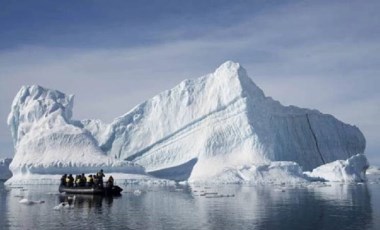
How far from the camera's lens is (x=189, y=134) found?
56562 millimetres

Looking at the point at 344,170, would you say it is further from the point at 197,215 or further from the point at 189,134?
the point at 197,215

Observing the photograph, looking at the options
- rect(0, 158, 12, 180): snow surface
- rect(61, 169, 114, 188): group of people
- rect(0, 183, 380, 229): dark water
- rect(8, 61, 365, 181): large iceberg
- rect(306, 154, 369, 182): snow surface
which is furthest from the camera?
rect(0, 158, 12, 180): snow surface

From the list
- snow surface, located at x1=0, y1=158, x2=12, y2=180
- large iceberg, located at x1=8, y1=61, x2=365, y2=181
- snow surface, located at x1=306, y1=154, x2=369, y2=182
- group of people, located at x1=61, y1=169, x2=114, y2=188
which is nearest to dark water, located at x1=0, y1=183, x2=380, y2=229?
group of people, located at x1=61, y1=169, x2=114, y2=188

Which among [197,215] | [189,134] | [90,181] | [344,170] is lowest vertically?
[197,215]

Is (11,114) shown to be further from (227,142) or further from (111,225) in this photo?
(111,225)

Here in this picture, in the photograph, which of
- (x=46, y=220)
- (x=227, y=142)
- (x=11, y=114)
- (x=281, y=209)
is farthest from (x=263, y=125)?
(x=46, y=220)

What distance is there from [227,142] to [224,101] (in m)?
4.30

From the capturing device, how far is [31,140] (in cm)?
5138

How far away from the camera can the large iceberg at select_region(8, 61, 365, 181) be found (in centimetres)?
5056

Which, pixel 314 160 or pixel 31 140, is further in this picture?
pixel 314 160

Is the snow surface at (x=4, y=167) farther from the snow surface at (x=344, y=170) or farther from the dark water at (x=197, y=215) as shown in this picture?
the dark water at (x=197, y=215)

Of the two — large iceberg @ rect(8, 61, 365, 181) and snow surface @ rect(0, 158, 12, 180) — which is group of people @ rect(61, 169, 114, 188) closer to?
large iceberg @ rect(8, 61, 365, 181)

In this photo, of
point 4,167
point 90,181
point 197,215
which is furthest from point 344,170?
point 4,167

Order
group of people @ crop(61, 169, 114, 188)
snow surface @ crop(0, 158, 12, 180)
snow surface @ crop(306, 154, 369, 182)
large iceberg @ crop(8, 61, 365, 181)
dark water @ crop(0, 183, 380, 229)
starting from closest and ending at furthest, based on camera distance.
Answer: dark water @ crop(0, 183, 380, 229), group of people @ crop(61, 169, 114, 188), snow surface @ crop(306, 154, 369, 182), large iceberg @ crop(8, 61, 365, 181), snow surface @ crop(0, 158, 12, 180)
